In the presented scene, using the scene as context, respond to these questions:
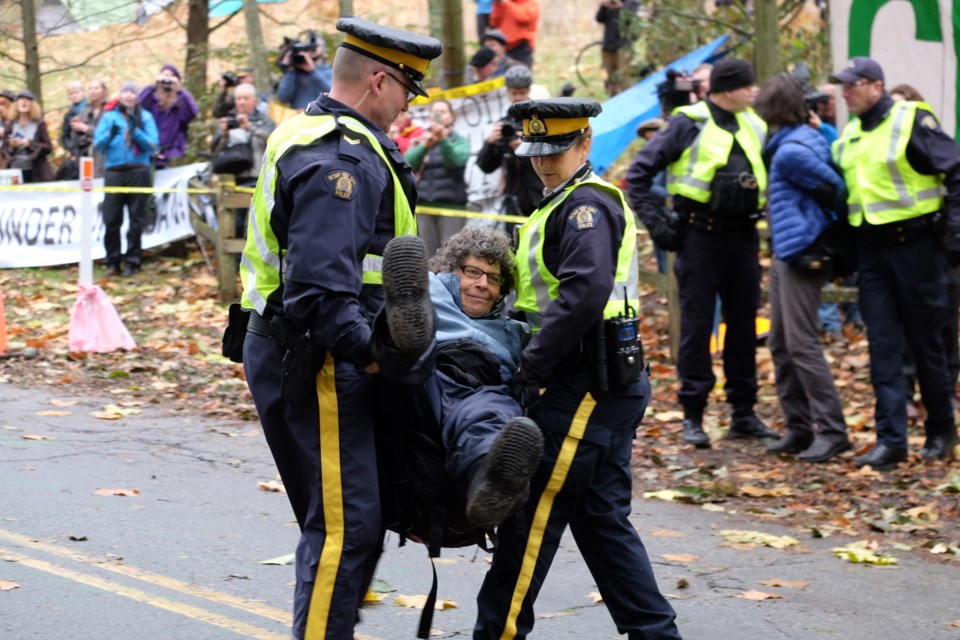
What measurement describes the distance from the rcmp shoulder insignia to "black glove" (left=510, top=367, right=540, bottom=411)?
98 cm

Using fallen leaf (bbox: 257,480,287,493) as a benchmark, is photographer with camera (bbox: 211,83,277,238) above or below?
above

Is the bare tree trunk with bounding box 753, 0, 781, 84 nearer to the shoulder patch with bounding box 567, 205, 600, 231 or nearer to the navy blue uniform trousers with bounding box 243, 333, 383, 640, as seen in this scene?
the shoulder patch with bounding box 567, 205, 600, 231

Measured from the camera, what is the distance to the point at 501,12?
50.6ft

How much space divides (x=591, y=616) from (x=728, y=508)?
215 centimetres

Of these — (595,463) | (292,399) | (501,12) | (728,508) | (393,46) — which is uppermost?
(501,12)

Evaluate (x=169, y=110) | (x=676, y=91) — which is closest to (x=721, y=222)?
(x=676, y=91)

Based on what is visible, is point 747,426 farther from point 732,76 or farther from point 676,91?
point 676,91

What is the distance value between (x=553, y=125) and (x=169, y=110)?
12.2 metres

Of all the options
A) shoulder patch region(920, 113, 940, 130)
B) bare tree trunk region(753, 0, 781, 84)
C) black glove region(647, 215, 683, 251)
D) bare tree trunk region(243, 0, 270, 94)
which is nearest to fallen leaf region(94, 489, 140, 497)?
black glove region(647, 215, 683, 251)

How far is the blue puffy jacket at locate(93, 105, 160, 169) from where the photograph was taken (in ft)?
48.7

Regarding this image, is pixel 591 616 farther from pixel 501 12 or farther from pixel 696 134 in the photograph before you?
pixel 501 12

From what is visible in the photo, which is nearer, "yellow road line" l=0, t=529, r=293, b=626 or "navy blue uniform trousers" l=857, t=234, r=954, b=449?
"yellow road line" l=0, t=529, r=293, b=626

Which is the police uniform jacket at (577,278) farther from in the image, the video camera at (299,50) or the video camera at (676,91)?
the video camera at (299,50)

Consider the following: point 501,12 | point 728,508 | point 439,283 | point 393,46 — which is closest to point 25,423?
point 728,508
